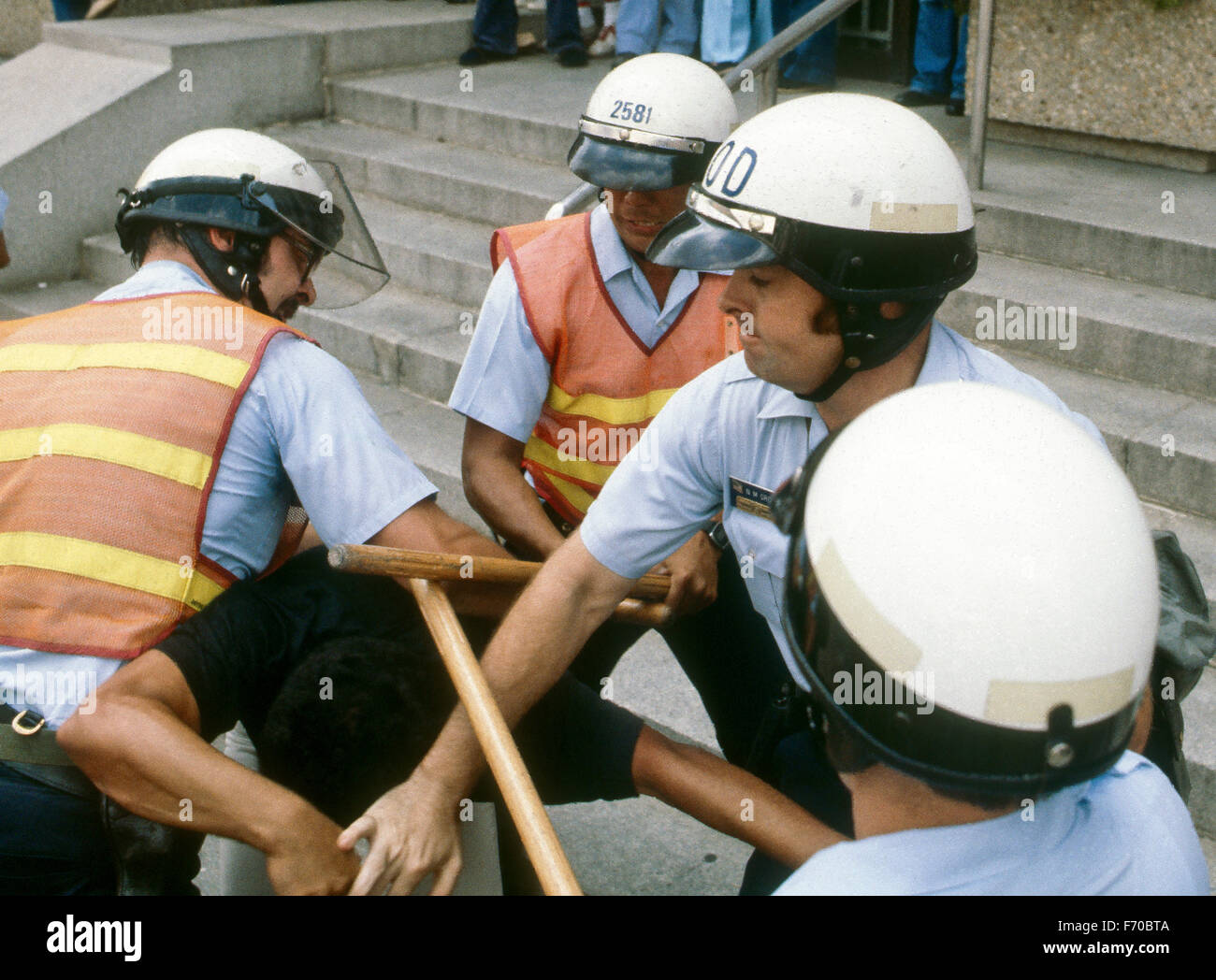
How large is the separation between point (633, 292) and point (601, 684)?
0.99 m

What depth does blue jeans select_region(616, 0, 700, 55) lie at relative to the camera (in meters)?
6.87

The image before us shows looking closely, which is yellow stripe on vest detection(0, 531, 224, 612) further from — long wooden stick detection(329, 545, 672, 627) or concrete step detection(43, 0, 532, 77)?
concrete step detection(43, 0, 532, 77)

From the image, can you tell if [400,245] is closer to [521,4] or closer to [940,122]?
[940,122]

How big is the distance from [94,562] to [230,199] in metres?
0.76

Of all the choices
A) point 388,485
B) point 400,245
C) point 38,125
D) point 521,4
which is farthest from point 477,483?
point 521,4

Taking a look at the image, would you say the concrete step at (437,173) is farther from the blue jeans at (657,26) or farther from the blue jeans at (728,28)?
the blue jeans at (728,28)

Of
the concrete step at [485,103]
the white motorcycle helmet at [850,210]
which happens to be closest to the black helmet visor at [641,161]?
the white motorcycle helmet at [850,210]

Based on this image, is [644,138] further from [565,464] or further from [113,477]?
[113,477]

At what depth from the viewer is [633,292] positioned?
2.89 metres

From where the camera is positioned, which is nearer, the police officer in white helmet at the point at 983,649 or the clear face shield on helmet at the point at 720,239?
the police officer in white helmet at the point at 983,649

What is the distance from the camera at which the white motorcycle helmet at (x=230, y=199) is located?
7.56 feet

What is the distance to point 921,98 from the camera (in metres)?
6.49

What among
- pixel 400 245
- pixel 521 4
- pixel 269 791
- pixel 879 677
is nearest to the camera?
pixel 879 677

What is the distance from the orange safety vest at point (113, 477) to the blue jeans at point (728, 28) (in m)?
5.26
